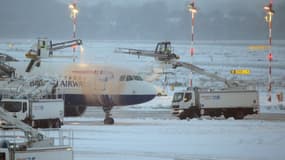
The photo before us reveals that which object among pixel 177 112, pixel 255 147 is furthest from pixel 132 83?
pixel 255 147

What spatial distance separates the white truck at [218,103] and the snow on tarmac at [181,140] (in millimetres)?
4631

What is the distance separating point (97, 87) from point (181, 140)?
40.5ft

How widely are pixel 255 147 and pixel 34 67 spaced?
65.8 ft

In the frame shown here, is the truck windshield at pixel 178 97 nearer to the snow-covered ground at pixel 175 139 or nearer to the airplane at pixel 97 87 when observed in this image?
the snow-covered ground at pixel 175 139

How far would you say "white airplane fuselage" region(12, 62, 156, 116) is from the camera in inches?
1916

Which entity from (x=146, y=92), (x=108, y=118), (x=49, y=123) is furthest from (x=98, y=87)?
(x=49, y=123)

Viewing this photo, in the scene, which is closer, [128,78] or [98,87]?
[98,87]

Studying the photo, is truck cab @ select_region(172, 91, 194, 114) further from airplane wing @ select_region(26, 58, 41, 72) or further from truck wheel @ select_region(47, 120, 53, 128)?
truck wheel @ select_region(47, 120, 53, 128)

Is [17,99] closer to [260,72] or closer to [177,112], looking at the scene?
[177,112]

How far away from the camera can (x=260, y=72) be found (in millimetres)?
125625

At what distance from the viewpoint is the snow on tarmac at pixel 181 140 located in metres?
32.7

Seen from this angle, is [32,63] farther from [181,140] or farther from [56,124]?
[181,140]

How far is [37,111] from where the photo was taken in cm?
4334

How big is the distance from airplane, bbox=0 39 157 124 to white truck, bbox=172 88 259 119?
17.6 feet
